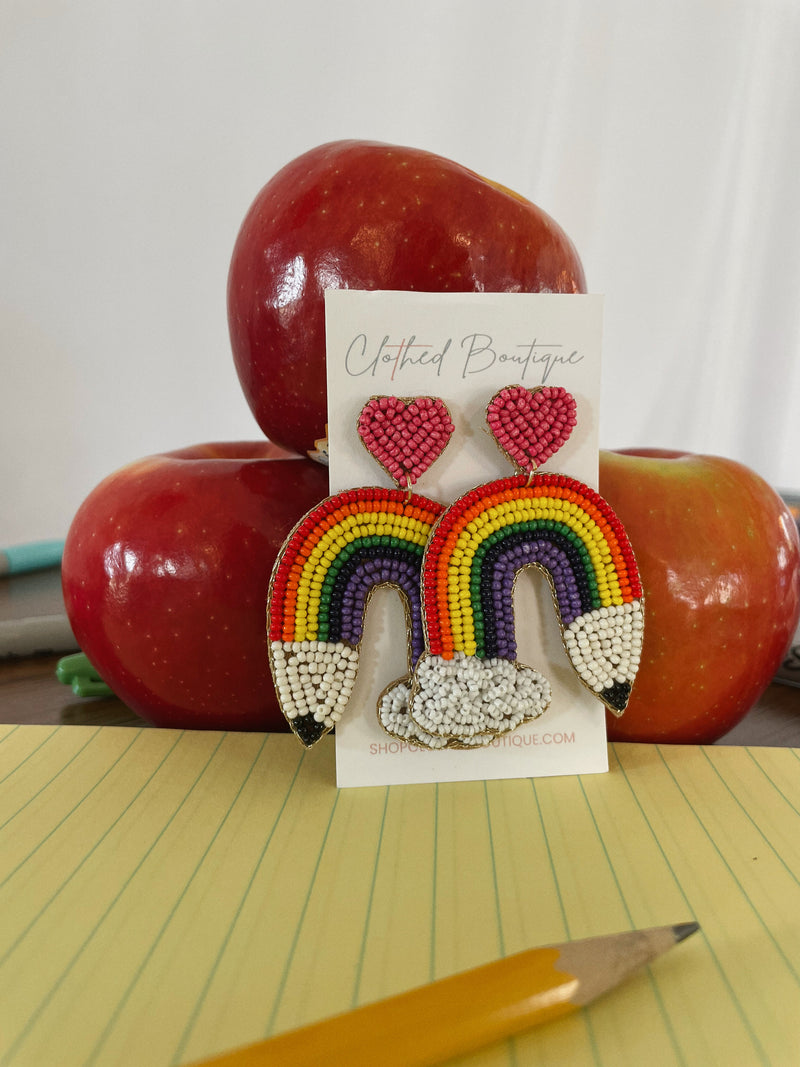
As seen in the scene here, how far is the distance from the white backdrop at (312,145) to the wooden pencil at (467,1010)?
992 mm

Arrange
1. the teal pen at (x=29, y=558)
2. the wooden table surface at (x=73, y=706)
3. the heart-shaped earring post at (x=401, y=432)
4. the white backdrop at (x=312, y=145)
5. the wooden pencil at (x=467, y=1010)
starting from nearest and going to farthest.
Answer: the wooden pencil at (x=467, y=1010) → the heart-shaped earring post at (x=401, y=432) → the wooden table surface at (x=73, y=706) → the teal pen at (x=29, y=558) → the white backdrop at (x=312, y=145)

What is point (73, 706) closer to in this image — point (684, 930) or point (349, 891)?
point (349, 891)

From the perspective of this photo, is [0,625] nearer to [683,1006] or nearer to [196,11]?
[683,1006]

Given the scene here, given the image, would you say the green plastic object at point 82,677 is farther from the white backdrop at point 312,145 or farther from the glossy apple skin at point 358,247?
the white backdrop at point 312,145

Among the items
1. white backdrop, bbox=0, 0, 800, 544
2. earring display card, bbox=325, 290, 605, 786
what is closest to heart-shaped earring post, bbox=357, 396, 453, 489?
earring display card, bbox=325, 290, 605, 786

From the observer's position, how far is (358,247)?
47 cm

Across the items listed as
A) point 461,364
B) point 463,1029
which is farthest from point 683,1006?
point 461,364

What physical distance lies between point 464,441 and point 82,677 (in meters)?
0.33

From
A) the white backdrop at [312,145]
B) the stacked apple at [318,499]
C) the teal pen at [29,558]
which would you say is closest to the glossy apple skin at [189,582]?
the stacked apple at [318,499]

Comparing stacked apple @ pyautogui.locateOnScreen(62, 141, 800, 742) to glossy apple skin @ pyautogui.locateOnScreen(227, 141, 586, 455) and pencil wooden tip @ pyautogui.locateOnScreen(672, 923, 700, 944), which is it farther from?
pencil wooden tip @ pyautogui.locateOnScreen(672, 923, 700, 944)

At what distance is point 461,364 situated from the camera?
0.45 metres

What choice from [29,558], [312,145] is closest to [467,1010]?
[29,558]

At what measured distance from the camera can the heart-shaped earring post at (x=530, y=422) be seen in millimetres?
434

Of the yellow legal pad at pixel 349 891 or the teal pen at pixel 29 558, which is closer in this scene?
the yellow legal pad at pixel 349 891
